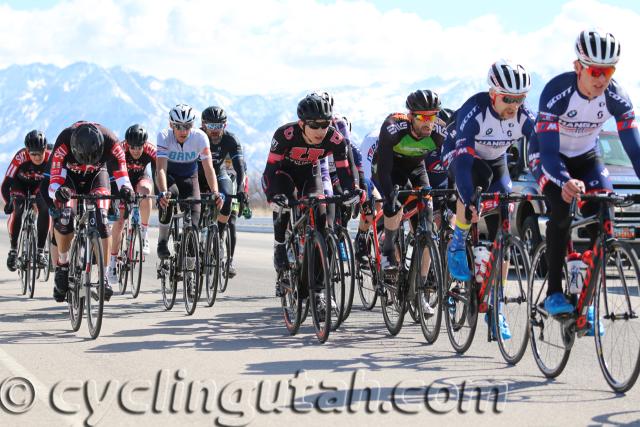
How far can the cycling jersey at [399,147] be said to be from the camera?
9.34 m

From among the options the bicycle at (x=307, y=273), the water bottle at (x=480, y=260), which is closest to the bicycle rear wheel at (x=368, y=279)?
the bicycle at (x=307, y=273)

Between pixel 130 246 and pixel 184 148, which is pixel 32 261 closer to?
pixel 130 246

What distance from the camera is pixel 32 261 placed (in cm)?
1313

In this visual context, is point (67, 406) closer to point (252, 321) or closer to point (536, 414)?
point (536, 414)

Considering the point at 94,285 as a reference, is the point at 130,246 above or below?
above

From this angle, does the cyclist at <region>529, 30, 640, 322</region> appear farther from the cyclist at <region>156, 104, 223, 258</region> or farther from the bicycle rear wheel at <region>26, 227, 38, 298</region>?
the bicycle rear wheel at <region>26, 227, 38, 298</region>

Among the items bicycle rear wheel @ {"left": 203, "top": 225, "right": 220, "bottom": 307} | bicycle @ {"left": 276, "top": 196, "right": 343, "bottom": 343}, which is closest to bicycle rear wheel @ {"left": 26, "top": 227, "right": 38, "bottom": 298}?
bicycle rear wheel @ {"left": 203, "top": 225, "right": 220, "bottom": 307}

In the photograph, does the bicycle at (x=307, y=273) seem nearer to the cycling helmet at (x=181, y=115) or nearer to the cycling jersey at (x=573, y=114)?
the cycling jersey at (x=573, y=114)

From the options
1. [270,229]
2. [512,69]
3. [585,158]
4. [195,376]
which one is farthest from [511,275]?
[270,229]

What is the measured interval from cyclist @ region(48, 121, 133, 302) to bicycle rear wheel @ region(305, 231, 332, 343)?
1.84 meters

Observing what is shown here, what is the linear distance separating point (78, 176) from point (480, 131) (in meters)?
4.44

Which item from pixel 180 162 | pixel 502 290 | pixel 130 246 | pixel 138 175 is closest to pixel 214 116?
pixel 180 162

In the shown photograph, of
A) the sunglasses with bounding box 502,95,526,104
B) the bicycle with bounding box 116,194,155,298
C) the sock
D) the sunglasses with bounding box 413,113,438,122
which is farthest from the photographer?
the bicycle with bounding box 116,194,155,298

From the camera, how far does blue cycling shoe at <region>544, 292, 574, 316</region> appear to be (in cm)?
646
